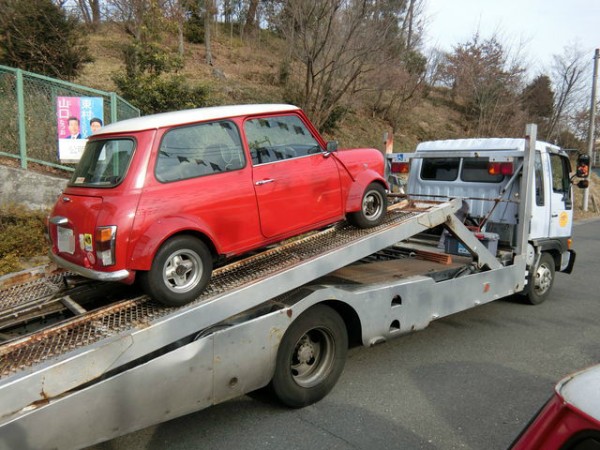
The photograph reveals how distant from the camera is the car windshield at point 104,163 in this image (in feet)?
11.4

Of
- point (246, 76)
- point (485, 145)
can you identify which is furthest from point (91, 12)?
point (485, 145)

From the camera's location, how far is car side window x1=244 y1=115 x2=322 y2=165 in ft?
13.3

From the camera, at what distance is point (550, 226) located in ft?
22.2

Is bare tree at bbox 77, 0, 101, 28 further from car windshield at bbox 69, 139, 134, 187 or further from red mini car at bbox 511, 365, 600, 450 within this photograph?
red mini car at bbox 511, 365, 600, 450

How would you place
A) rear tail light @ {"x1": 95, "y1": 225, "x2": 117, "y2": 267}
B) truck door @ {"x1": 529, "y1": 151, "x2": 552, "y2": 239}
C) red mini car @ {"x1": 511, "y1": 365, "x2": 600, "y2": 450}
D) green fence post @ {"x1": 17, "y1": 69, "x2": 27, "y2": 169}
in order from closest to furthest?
red mini car @ {"x1": 511, "y1": 365, "x2": 600, "y2": 450} → rear tail light @ {"x1": 95, "y1": 225, "x2": 117, "y2": 267} → truck door @ {"x1": 529, "y1": 151, "x2": 552, "y2": 239} → green fence post @ {"x1": 17, "y1": 69, "x2": 27, "y2": 169}

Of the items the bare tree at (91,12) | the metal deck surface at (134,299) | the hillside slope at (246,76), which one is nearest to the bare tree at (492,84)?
the hillside slope at (246,76)

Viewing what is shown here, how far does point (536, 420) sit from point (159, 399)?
7.23ft

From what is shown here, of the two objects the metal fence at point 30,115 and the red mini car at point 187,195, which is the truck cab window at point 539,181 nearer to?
the red mini car at point 187,195

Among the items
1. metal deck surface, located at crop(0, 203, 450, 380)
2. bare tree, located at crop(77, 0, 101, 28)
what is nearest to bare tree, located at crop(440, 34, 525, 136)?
bare tree, located at crop(77, 0, 101, 28)

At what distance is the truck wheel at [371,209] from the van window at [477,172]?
2512 mm

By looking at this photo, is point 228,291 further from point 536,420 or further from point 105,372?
point 536,420

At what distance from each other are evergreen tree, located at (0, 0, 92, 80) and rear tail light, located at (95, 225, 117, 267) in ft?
30.3

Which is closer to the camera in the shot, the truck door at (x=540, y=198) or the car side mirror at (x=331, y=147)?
the car side mirror at (x=331, y=147)

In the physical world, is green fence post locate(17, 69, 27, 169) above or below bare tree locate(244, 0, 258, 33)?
below
